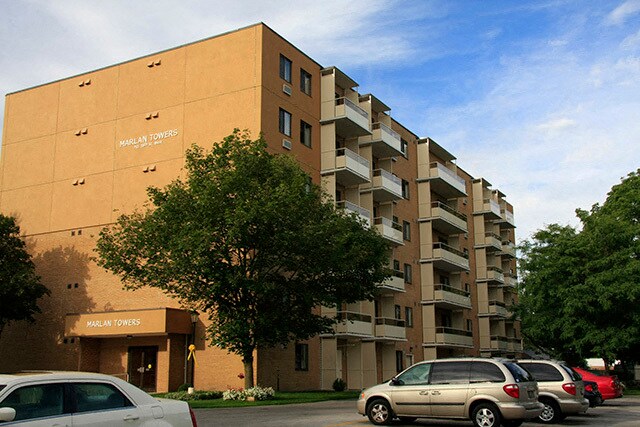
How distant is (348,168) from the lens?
1534 inches

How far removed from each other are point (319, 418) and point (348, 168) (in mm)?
21754

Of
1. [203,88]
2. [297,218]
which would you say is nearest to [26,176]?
[203,88]

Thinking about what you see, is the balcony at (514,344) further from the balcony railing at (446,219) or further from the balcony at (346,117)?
the balcony at (346,117)

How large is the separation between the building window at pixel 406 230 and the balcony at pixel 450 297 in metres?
4.49

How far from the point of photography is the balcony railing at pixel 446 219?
2037 inches

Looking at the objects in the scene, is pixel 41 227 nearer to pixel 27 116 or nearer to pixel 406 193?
pixel 27 116

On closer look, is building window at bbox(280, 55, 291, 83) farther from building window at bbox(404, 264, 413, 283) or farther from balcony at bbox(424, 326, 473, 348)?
balcony at bbox(424, 326, 473, 348)

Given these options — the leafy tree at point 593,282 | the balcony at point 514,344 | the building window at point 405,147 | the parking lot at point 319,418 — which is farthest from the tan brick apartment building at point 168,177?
the balcony at point 514,344

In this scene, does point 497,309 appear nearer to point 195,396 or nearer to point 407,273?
point 407,273

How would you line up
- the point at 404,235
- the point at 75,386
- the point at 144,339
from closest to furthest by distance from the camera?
the point at 75,386 → the point at 144,339 → the point at 404,235

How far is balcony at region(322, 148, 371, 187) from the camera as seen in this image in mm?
39062

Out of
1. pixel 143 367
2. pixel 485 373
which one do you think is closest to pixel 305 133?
pixel 143 367

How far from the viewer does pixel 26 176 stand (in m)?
41.8

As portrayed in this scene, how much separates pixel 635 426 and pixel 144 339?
77.4 feet
